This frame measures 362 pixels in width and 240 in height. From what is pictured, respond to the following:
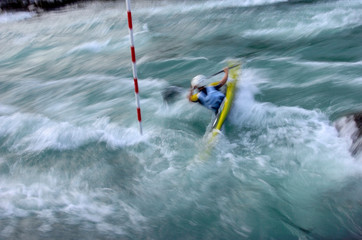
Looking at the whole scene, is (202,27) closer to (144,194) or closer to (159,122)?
(159,122)

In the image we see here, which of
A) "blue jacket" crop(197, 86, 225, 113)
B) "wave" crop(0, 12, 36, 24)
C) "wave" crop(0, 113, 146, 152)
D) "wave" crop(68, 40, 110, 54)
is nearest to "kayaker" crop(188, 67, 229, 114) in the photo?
"blue jacket" crop(197, 86, 225, 113)

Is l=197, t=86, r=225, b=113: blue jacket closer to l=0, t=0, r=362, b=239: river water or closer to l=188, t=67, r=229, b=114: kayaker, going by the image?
l=188, t=67, r=229, b=114: kayaker

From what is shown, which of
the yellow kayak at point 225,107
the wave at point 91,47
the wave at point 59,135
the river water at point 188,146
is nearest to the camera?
the river water at point 188,146

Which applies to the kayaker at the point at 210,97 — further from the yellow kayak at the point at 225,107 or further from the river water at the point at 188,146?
the river water at the point at 188,146

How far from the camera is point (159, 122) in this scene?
208 inches

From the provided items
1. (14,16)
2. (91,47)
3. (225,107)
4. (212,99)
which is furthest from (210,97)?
(14,16)

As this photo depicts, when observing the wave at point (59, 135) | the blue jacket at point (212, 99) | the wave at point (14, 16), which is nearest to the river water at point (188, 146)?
the wave at point (59, 135)

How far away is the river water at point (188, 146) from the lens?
3316 millimetres

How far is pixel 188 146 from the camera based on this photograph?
178 inches

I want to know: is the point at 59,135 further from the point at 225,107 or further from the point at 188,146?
the point at 225,107

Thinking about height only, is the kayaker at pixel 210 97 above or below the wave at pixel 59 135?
above

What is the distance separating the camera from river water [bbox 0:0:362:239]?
3316mm

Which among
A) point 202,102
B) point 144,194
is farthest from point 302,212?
point 202,102

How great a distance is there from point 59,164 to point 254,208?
8.73 ft
